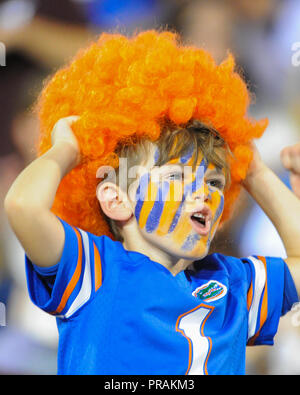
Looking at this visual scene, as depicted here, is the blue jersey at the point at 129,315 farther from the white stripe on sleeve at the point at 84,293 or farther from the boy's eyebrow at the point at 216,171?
the boy's eyebrow at the point at 216,171

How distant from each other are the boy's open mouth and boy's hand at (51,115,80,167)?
267 mm

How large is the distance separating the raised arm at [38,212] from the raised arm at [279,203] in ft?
1.66

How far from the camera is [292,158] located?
3.96 ft

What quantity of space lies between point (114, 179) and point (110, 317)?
0.95 ft

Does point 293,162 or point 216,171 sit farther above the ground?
point 293,162

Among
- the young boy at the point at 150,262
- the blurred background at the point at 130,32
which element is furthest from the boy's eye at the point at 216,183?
the blurred background at the point at 130,32

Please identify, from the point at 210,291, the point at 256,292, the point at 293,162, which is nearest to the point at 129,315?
the point at 210,291

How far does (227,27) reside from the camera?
6.35ft

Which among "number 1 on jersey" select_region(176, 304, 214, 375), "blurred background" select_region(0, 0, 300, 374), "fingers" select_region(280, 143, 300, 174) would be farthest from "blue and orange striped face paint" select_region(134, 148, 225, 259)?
"blurred background" select_region(0, 0, 300, 374)

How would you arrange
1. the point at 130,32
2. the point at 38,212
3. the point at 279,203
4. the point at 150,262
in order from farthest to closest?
the point at 130,32, the point at 279,203, the point at 150,262, the point at 38,212

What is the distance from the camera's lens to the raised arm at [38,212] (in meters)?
0.81

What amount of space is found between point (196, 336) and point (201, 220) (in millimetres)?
227

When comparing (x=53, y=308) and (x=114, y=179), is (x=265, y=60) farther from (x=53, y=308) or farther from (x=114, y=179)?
(x=53, y=308)

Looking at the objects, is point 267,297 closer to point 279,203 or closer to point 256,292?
point 256,292
